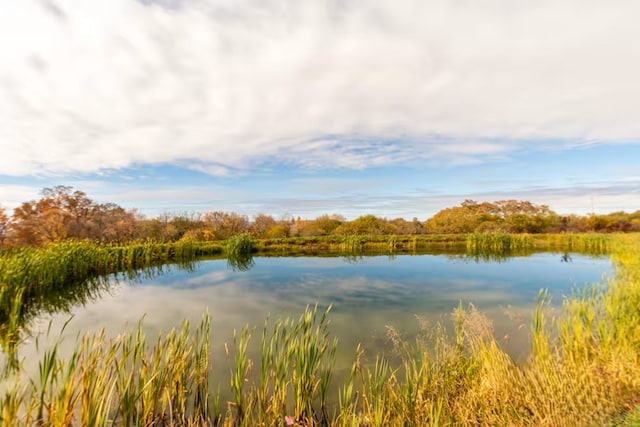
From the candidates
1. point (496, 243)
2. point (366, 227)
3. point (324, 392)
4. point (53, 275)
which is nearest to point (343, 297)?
point (324, 392)

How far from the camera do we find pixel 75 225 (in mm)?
17203

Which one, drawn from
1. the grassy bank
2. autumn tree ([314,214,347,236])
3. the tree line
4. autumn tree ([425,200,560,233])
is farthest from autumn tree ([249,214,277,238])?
the grassy bank

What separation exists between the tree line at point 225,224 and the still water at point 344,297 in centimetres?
799

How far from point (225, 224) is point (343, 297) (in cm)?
1861

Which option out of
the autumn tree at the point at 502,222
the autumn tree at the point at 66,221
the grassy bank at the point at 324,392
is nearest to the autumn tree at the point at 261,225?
the autumn tree at the point at 66,221

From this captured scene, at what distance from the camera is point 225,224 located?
24.4 metres

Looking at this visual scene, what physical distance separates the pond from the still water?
2 centimetres

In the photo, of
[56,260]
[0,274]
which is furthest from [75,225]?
[0,274]

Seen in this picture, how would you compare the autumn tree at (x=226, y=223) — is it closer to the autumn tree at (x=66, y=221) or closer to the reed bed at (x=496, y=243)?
the autumn tree at (x=66, y=221)

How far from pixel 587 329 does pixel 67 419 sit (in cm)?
488

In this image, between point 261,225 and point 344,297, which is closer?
point 344,297

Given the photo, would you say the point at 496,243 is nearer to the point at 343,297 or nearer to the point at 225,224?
the point at 343,297

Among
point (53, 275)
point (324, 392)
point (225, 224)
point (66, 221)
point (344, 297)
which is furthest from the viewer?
point (225, 224)

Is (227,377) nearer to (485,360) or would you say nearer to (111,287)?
(485,360)
